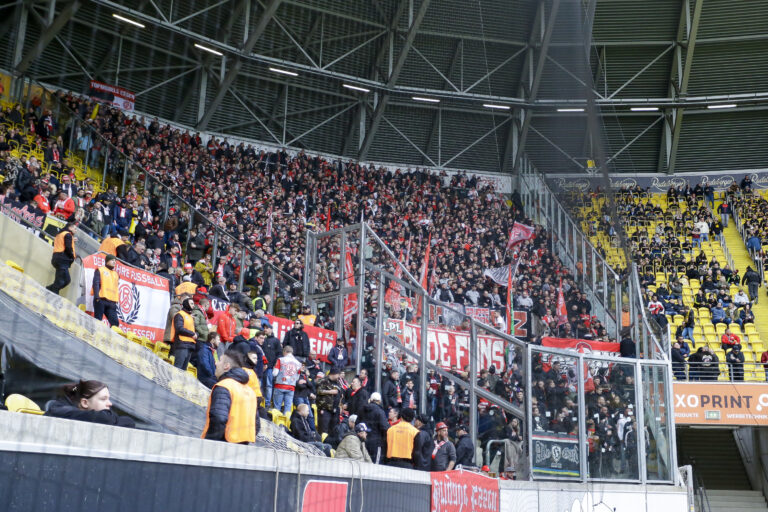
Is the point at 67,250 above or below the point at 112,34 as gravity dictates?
below

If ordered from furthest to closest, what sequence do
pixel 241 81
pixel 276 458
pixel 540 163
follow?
pixel 540 163
pixel 241 81
pixel 276 458

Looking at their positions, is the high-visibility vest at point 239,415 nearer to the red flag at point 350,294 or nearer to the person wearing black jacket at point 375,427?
the person wearing black jacket at point 375,427

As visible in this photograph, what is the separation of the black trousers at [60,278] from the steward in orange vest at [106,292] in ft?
1.46

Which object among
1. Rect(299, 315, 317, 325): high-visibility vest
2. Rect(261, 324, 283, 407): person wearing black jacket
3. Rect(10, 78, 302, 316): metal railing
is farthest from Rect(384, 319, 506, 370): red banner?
Rect(261, 324, 283, 407): person wearing black jacket

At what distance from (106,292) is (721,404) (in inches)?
624

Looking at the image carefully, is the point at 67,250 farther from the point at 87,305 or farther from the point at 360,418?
the point at 360,418

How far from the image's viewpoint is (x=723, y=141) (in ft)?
110

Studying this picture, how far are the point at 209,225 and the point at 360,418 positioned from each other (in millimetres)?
8969

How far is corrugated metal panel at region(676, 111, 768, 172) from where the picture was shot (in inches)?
1297

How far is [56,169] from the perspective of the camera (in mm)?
19672

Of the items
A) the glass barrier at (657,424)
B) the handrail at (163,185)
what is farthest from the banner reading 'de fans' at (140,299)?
the glass barrier at (657,424)

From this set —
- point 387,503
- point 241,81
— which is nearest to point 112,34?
point 241,81

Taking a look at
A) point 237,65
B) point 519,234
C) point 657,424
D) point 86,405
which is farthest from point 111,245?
point 519,234

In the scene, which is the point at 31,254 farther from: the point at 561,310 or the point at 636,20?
the point at 636,20
